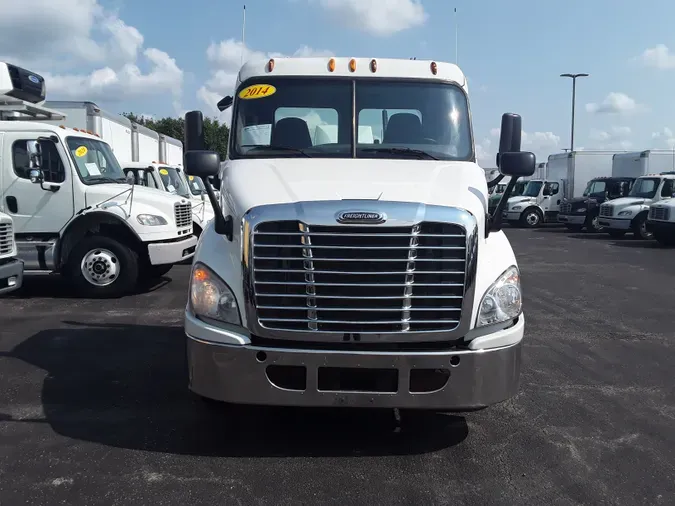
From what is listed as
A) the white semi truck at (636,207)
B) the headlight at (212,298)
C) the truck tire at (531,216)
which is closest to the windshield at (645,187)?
the white semi truck at (636,207)

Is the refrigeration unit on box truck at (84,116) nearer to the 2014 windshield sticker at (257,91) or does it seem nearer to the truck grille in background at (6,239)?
the truck grille in background at (6,239)

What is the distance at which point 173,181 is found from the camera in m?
14.7

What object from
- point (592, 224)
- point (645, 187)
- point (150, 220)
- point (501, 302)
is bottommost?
point (592, 224)

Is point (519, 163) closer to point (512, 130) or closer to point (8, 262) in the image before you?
point (512, 130)

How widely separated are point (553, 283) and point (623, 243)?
9964 mm

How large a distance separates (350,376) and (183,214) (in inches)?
278

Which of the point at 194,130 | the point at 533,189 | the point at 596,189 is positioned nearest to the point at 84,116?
the point at 194,130

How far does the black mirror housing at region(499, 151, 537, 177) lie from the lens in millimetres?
4555

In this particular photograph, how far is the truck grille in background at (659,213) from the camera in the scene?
18328 mm

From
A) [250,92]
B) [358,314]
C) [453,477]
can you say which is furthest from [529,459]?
[250,92]

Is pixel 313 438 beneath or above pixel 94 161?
beneath

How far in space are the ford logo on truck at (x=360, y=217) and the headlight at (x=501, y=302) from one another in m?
0.83

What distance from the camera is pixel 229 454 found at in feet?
13.3

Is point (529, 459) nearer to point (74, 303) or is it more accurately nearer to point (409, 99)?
point (409, 99)
